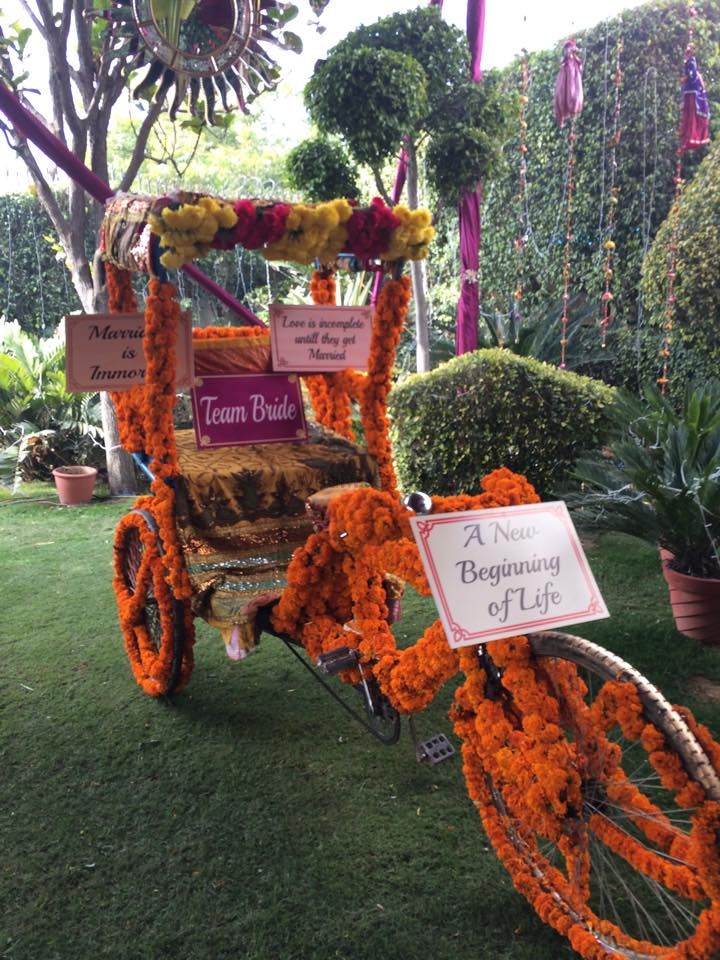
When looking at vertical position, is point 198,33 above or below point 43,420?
above

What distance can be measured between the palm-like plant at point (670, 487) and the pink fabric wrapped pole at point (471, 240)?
2048 mm

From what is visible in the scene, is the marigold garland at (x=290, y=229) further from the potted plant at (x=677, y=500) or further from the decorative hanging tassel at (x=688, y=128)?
the decorative hanging tassel at (x=688, y=128)

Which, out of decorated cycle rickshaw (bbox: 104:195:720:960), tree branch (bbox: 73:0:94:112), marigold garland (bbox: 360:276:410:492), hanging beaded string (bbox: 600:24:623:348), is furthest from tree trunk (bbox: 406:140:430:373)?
marigold garland (bbox: 360:276:410:492)

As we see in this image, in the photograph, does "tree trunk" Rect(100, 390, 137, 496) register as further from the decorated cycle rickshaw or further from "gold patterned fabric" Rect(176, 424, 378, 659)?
"gold patterned fabric" Rect(176, 424, 378, 659)

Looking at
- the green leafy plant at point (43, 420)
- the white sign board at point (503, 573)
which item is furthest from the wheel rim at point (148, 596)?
the green leafy plant at point (43, 420)

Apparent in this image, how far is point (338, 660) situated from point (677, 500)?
186 cm

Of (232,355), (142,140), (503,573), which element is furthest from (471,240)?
(503,573)

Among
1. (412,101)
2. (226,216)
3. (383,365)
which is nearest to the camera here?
(226,216)

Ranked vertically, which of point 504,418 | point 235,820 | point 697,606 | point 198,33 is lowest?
point 235,820

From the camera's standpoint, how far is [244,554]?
2.64 meters

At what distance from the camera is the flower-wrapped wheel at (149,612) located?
105 inches

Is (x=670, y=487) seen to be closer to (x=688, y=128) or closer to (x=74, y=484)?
(x=688, y=128)

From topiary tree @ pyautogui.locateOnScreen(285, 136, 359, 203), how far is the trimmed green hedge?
135cm

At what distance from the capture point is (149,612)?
10.3 feet
